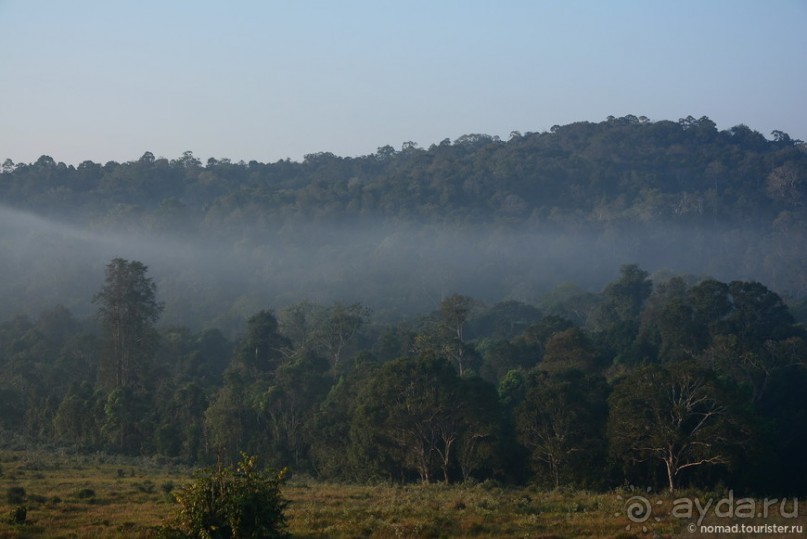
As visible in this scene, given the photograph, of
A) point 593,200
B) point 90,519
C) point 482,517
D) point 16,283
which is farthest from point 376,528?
point 593,200

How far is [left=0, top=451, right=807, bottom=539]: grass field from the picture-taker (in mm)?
19812

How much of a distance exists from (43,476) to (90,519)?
908 centimetres

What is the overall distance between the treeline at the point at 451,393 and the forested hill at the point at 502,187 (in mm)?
49554

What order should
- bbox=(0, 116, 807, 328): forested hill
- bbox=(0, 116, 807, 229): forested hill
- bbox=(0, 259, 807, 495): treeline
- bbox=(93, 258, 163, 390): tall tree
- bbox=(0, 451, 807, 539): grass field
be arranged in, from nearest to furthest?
bbox=(0, 451, 807, 539): grass field, bbox=(0, 259, 807, 495): treeline, bbox=(93, 258, 163, 390): tall tree, bbox=(0, 116, 807, 328): forested hill, bbox=(0, 116, 807, 229): forested hill

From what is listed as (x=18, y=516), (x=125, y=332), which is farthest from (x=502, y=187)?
(x=18, y=516)

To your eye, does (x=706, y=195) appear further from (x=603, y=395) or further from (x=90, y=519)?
(x=90, y=519)

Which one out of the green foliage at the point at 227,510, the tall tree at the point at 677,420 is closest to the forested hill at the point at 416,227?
the tall tree at the point at 677,420

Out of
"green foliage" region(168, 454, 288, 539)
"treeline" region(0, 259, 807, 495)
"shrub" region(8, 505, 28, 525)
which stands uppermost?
"green foliage" region(168, 454, 288, 539)

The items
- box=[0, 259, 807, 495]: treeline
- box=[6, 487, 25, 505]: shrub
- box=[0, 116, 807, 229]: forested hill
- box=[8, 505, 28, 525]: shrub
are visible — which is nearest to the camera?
box=[8, 505, 28, 525]: shrub

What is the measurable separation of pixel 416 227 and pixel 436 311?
46492mm

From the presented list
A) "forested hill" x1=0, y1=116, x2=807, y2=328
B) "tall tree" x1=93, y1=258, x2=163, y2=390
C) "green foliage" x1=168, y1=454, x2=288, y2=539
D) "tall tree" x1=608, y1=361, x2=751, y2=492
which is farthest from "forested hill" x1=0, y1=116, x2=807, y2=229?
"green foliage" x1=168, y1=454, x2=288, y2=539

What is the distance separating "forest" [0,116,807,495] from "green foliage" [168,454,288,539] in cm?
229

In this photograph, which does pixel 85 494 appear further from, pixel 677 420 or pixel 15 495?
pixel 677 420

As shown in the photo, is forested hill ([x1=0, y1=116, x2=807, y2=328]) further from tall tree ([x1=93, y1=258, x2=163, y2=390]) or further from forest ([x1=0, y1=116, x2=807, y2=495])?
tall tree ([x1=93, y1=258, x2=163, y2=390])
